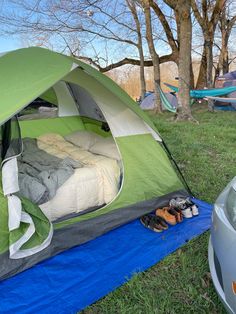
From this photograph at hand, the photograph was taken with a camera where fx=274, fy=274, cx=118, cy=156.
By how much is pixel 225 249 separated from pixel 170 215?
3.19 ft

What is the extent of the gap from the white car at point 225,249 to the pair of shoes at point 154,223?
0.65 m

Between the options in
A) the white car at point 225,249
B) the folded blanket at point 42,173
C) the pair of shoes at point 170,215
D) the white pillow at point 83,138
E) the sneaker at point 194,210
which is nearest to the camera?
the white car at point 225,249

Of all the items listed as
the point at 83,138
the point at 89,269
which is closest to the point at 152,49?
the point at 83,138

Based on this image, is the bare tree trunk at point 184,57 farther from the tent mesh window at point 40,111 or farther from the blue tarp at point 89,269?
the blue tarp at point 89,269

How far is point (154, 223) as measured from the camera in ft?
6.41

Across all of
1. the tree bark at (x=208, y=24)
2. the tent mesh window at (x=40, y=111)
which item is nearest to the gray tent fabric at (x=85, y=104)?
the tent mesh window at (x=40, y=111)

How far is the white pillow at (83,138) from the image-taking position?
9.16ft

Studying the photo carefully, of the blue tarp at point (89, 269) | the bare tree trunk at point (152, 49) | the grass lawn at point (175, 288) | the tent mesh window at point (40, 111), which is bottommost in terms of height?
the grass lawn at point (175, 288)

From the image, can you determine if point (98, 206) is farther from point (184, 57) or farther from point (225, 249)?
point (184, 57)

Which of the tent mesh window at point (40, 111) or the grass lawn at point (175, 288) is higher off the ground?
the tent mesh window at point (40, 111)

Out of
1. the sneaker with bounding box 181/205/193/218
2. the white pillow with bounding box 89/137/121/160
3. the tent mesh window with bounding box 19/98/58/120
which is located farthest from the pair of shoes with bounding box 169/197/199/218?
the tent mesh window with bounding box 19/98/58/120

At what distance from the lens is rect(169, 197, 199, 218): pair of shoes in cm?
208

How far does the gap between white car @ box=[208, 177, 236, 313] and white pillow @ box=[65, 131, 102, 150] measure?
5.65 feet

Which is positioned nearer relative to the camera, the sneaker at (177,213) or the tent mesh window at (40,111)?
the sneaker at (177,213)
